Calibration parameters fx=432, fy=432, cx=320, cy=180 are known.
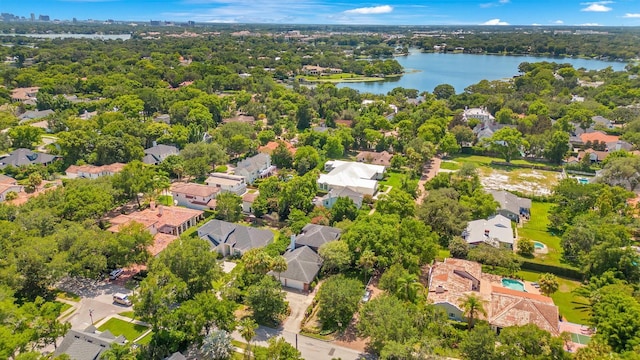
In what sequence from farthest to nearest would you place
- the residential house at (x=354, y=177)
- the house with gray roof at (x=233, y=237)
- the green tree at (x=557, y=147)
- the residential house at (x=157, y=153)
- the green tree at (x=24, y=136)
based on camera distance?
the green tree at (x=557, y=147)
the green tree at (x=24, y=136)
the residential house at (x=157, y=153)
the residential house at (x=354, y=177)
the house with gray roof at (x=233, y=237)

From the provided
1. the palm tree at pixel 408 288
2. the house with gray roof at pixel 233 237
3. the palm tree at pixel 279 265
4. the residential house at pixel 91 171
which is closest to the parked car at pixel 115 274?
the house with gray roof at pixel 233 237

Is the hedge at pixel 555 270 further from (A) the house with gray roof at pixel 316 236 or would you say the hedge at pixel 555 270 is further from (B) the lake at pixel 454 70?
(B) the lake at pixel 454 70

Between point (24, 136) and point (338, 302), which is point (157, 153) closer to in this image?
point (24, 136)

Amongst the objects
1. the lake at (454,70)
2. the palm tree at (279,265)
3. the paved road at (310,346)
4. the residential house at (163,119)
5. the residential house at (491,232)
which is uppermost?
the lake at (454,70)

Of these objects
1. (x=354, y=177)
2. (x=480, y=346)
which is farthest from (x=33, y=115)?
(x=480, y=346)

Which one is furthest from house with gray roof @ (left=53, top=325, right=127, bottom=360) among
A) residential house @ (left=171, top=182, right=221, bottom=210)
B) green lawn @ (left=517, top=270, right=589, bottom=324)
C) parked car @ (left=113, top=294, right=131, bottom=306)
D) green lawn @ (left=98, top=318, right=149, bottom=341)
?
green lawn @ (left=517, top=270, right=589, bottom=324)
